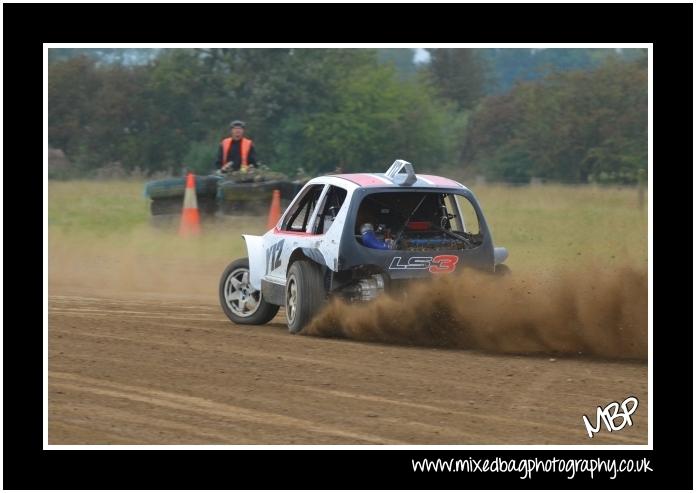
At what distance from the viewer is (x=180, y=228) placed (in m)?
20.6

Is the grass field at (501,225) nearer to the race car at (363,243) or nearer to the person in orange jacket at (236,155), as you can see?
the person in orange jacket at (236,155)

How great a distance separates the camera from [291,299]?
11266 millimetres

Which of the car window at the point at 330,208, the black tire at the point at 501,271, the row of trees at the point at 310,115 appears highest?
the row of trees at the point at 310,115

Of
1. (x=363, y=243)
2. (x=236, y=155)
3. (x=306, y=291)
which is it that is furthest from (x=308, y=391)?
(x=236, y=155)

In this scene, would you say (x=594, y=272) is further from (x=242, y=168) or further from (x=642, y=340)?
(x=242, y=168)

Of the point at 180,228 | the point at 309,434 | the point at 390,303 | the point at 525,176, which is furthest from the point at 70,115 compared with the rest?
the point at 309,434

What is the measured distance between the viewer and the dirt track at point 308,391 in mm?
7379

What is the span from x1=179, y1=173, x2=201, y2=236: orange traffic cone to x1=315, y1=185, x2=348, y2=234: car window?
28.7ft

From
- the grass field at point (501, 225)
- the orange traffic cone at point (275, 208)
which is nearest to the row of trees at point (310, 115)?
the grass field at point (501, 225)

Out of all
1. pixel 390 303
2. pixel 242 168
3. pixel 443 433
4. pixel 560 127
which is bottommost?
pixel 443 433

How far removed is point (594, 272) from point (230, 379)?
10.4 feet

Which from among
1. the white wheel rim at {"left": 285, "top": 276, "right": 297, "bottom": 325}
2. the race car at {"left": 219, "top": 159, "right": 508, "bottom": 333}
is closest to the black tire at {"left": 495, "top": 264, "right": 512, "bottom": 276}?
the race car at {"left": 219, "top": 159, "right": 508, "bottom": 333}

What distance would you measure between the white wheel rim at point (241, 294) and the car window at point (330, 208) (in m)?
1.24

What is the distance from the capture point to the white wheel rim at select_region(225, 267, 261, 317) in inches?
486
